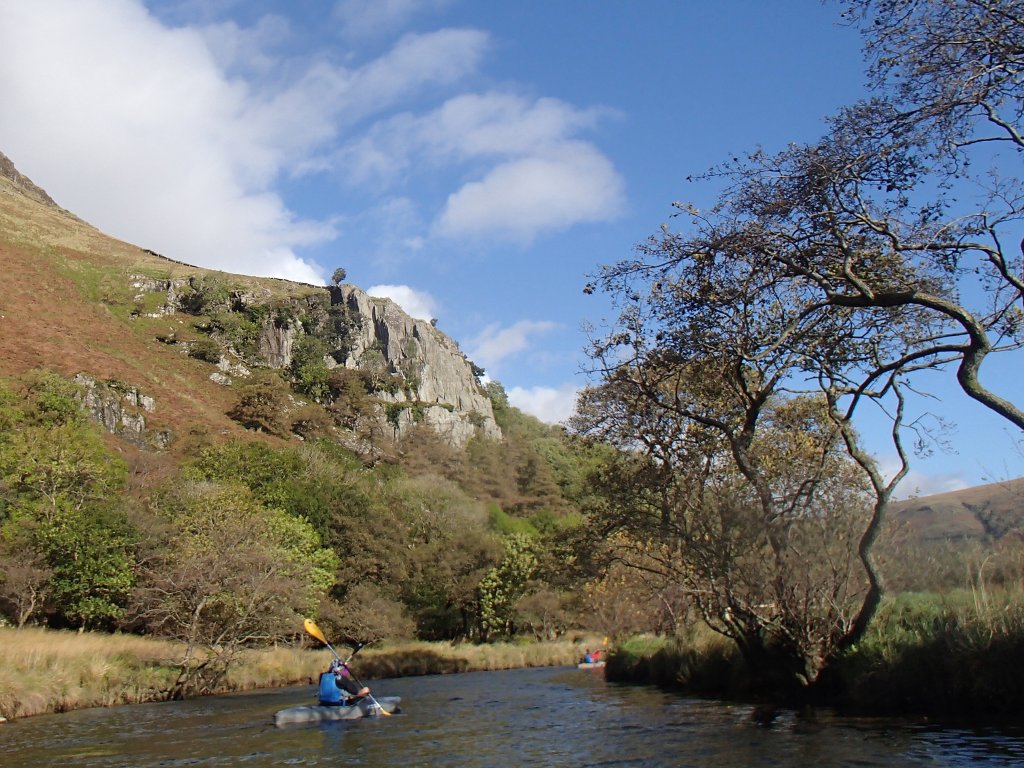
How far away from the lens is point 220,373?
294ft

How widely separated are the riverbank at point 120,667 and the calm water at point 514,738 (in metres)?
1.07

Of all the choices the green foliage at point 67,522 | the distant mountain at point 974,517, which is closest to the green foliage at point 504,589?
the green foliage at point 67,522

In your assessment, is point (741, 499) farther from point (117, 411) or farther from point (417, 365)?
point (417, 365)

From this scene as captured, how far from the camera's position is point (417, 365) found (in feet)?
381

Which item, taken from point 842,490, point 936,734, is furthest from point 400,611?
point 936,734

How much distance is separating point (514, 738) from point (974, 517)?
22262 millimetres

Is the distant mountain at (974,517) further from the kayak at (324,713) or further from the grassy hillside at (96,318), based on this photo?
the grassy hillside at (96,318)

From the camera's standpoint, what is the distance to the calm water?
11.7 meters

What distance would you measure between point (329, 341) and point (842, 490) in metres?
98.3

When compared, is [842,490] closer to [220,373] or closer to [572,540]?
[572,540]

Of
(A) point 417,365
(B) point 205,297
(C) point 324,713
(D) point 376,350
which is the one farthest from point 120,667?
(A) point 417,365

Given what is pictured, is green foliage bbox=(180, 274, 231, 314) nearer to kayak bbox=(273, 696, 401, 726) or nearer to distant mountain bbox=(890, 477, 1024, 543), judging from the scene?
distant mountain bbox=(890, 477, 1024, 543)

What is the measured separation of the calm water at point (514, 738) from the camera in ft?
38.3

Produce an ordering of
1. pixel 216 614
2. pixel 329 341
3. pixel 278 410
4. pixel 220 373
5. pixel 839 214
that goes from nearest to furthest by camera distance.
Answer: pixel 839 214, pixel 216 614, pixel 278 410, pixel 220 373, pixel 329 341
